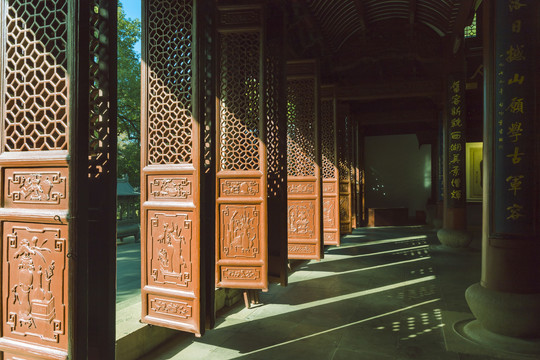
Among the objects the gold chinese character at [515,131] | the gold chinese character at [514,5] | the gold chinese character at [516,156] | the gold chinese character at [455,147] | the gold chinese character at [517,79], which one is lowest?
the gold chinese character at [516,156]

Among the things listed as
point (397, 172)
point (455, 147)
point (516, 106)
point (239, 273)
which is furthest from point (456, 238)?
point (397, 172)

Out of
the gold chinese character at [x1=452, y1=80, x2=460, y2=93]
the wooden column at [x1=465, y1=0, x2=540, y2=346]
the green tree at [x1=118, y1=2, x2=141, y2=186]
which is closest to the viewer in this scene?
the wooden column at [x1=465, y1=0, x2=540, y2=346]

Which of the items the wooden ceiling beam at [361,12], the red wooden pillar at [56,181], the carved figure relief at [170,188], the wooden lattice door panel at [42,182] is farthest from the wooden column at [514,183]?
the wooden lattice door panel at [42,182]

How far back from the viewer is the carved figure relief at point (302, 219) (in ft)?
17.9

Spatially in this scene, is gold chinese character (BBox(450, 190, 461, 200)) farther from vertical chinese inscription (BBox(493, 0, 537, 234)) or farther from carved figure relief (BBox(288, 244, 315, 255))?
vertical chinese inscription (BBox(493, 0, 537, 234))

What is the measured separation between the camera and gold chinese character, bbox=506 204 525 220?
3.08 metres

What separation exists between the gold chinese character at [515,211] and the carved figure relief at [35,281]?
3152mm

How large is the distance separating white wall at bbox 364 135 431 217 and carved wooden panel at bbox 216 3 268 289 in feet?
38.8

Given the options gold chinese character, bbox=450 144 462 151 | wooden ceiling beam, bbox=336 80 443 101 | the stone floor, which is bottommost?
the stone floor

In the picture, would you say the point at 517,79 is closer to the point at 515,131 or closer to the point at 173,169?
the point at 515,131

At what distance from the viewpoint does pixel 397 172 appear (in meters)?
14.6

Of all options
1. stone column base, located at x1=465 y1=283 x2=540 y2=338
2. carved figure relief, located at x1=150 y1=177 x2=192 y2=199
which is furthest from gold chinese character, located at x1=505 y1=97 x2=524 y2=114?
carved figure relief, located at x1=150 y1=177 x2=192 y2=199

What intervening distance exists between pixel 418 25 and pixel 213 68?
5103 mm

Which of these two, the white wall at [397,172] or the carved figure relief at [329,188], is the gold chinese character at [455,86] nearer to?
the carved figure relief at [329,188]
